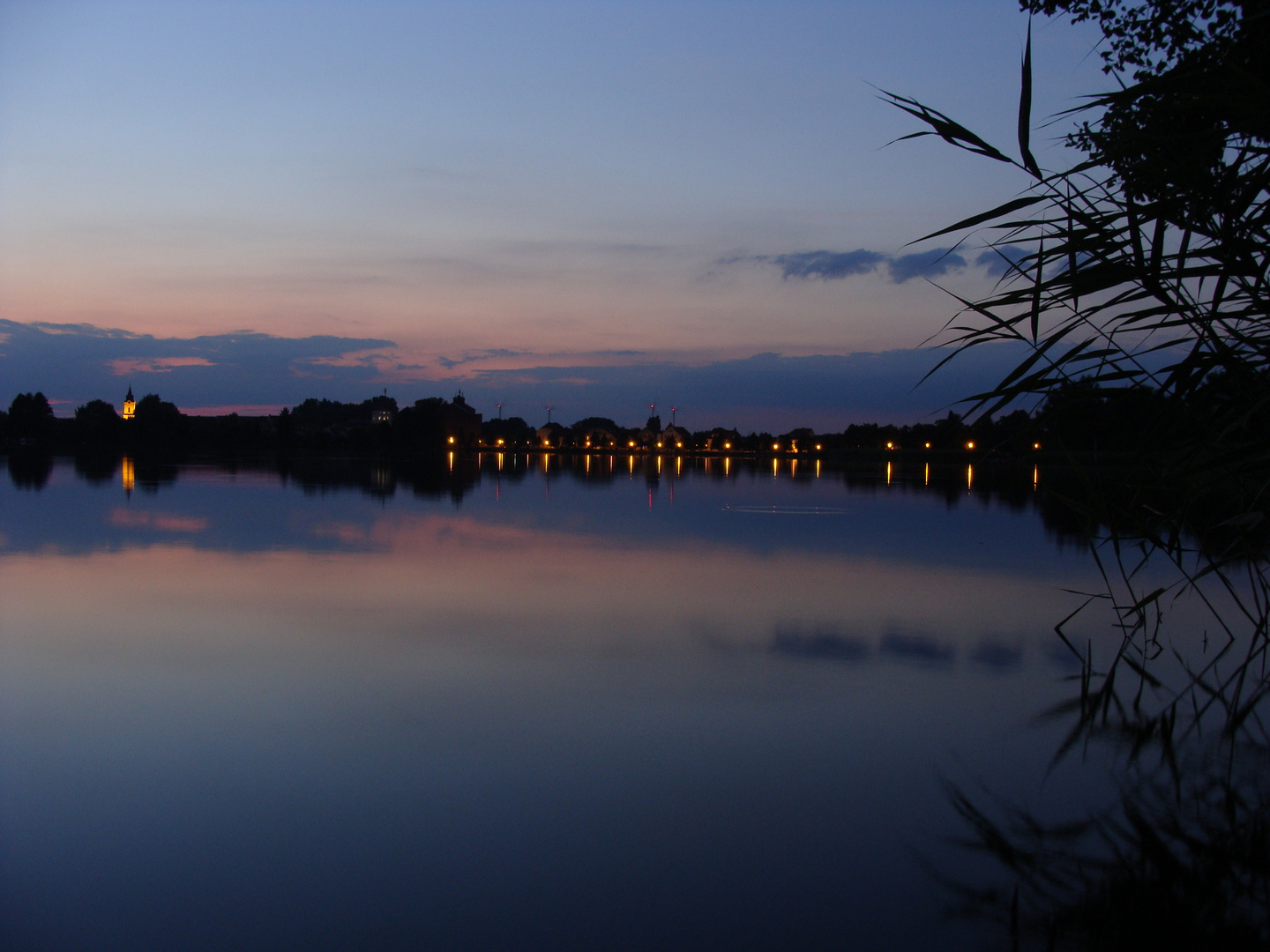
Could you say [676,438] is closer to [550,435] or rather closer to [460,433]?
[550,435]

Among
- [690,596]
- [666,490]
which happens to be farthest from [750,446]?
[690,596]

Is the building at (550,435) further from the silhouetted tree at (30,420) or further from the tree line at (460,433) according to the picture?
the silhouetted tree at (30,420)

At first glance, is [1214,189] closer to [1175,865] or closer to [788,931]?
[1175,865]

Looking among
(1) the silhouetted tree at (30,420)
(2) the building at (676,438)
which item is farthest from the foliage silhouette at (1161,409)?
(2) the building at (676,438)

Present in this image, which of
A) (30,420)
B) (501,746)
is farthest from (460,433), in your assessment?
(501,746)

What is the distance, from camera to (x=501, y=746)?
5.80 meters

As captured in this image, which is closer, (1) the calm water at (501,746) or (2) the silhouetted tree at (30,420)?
(1) the calm water at (501,746)

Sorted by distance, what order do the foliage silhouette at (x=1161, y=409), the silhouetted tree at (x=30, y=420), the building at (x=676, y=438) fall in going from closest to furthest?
the foliage silhouette at (x=1161, y=409) → the silhouetted tree at (x=30, y=420) → the building at (x=676, y=438)

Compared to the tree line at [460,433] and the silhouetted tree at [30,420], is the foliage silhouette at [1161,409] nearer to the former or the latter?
the tree line at [460,433]

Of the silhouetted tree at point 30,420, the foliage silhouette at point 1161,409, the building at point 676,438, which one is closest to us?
the foliage silhouette at point 1161,409

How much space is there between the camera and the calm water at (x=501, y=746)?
13.0 feet

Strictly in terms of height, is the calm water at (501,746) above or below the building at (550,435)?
below

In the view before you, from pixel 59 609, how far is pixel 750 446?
15623cm

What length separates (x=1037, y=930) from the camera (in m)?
3.87
